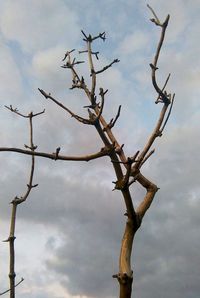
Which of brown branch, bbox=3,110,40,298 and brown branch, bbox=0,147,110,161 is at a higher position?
brown branch, bbox=3,110,40,298

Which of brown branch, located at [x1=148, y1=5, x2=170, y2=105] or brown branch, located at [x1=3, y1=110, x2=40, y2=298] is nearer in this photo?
brown branch, located at [x1=148, y1=5, x2=170, y2=105]

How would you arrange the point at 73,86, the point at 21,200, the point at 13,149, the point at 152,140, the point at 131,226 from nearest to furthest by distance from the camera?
the point at 13,149, the point at 131,226, the point at 152,140, the point at 73,86, the point at 21,200

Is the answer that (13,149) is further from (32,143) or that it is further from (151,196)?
(32,143)

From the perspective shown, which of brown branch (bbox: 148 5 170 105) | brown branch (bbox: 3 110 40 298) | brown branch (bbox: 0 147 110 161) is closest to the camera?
brown branch (bbox: 0 147 110 161)

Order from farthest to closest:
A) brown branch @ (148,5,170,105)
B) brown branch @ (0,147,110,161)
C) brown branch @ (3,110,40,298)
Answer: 1. brown branch @ (3,110,40,298)
2. brown branch @ (148,5,170,105)
3. brown branch @ (0,147,110,161)

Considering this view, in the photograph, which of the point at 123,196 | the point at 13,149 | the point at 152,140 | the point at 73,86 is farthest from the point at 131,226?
the point at 73,86

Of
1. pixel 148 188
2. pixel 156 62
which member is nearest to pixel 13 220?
pixel 148 188

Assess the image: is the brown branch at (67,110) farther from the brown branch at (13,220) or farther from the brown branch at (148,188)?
the brown branch at (13,220)

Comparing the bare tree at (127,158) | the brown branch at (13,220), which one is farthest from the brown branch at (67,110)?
the brown branch at (13,220)

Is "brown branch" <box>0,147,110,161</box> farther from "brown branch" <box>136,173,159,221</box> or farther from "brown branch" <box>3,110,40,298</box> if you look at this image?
"brown branch" <box>3,110,40,298</box>

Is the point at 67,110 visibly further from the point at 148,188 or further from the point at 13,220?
the point at 13,220

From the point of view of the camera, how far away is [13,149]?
6.62 metres

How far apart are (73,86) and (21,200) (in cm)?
318

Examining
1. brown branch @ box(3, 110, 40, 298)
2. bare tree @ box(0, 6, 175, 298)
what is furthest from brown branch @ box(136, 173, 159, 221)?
brown branch @ box(3, 110, 40, 298)
